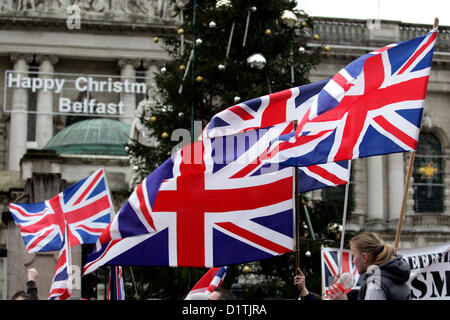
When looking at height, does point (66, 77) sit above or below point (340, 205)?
above

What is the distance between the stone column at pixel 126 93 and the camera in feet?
167

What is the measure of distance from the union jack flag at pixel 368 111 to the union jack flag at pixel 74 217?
5112mm

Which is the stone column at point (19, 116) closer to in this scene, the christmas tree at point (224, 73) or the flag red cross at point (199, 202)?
the christmas tree at point (224, 73)

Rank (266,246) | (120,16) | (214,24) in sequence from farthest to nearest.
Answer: (120,16)
(214,24)
(266,246)

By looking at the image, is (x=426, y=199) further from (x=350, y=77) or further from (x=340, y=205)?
(x=350, y=77)

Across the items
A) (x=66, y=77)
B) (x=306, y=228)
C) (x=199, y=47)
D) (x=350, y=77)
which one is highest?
(x=66, y=77)

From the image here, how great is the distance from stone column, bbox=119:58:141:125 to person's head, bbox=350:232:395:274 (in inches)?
1765

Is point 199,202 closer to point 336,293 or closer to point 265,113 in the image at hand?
point 265,113

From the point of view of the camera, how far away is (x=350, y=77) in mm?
7832

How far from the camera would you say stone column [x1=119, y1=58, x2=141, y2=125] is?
2008 inches

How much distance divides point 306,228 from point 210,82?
3.11 meters

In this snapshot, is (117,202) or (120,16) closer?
(117,202)
